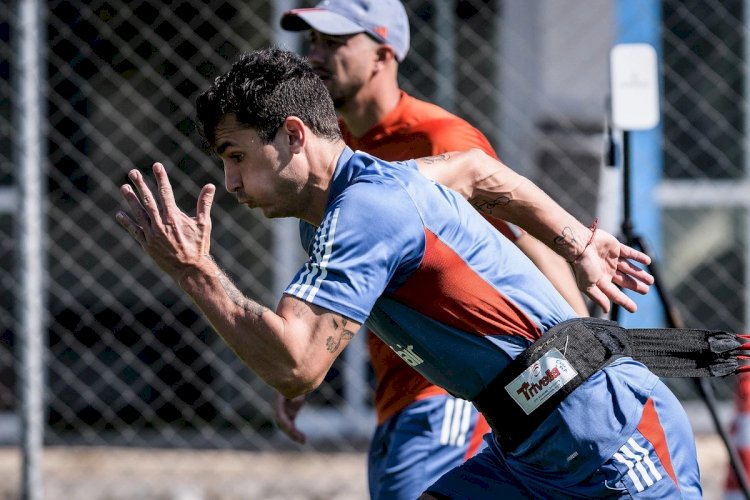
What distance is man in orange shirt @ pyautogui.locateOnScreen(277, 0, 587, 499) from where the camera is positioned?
11.7 ft

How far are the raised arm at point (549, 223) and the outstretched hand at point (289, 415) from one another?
1.10 m

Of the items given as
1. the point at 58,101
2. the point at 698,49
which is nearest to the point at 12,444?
the point at 58,101

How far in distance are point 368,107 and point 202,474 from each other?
8.59ft

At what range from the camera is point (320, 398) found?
Answer: 6402mm

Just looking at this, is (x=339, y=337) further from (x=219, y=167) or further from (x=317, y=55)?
(x=219, y=167)

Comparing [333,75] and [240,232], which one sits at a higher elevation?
[333,75]

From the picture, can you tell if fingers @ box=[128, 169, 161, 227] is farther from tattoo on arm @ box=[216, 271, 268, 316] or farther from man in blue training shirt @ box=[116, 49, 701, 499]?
tattoo on arm @ box=[216, 271, 268, 316]

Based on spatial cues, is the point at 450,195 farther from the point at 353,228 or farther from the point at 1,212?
the point at 1,212

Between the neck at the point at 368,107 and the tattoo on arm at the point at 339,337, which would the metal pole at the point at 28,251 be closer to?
the neck at the point at 368,107

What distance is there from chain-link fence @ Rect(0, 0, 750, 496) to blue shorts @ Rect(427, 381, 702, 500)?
338cm

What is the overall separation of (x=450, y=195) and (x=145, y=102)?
424 centimetres

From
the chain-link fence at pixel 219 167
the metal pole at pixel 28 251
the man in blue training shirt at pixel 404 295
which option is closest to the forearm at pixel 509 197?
the man in blue training shirt at pixel 404 295

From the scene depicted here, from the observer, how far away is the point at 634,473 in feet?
8.46

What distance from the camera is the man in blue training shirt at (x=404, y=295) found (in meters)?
2.37
